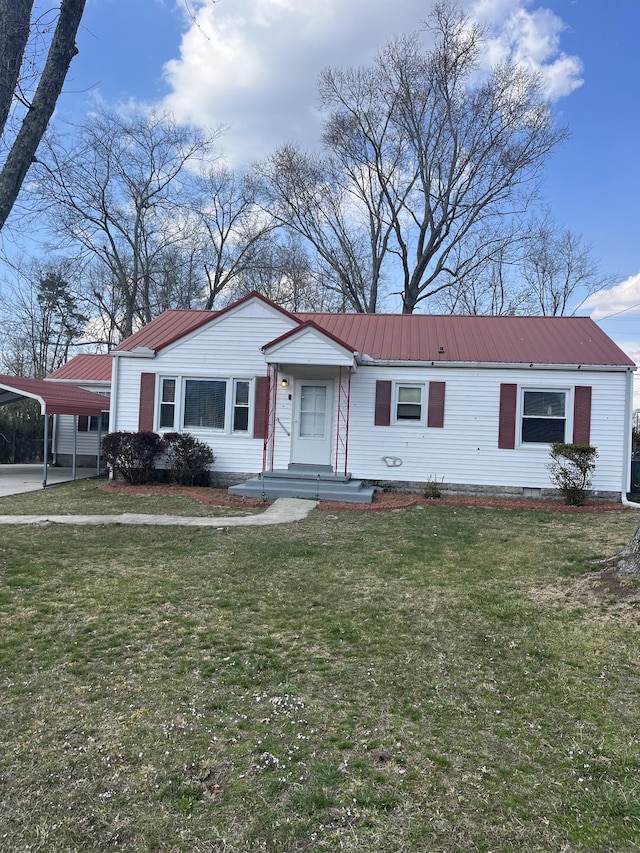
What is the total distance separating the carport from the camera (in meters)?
12.7

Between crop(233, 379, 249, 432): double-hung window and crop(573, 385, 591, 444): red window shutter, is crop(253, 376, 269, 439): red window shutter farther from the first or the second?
crop(573, 385, 591, 444): red window shutter

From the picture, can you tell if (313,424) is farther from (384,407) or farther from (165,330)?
(165,330)

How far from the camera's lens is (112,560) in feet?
20.0

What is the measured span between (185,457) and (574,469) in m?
8.69

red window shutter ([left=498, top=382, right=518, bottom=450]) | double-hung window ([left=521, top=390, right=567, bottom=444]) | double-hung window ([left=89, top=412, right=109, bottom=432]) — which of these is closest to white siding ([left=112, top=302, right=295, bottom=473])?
red window shutter ([left=498, top=382, right=518, bottom=450])

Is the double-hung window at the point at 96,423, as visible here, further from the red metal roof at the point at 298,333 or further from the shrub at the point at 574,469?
the shrub at the point at 574,469

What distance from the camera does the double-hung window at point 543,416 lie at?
11.8m

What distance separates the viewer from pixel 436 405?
12.1 meters

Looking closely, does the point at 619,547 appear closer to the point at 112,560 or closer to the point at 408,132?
the point at 112,560

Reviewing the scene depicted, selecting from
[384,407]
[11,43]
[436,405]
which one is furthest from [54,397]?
[436,405]

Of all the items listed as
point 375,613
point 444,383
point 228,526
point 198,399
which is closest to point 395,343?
point 444,383

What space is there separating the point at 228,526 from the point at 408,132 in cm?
2274

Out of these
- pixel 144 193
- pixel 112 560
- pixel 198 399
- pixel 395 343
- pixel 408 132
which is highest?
pixel 408 132

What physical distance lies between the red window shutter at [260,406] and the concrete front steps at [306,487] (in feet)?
3.64
